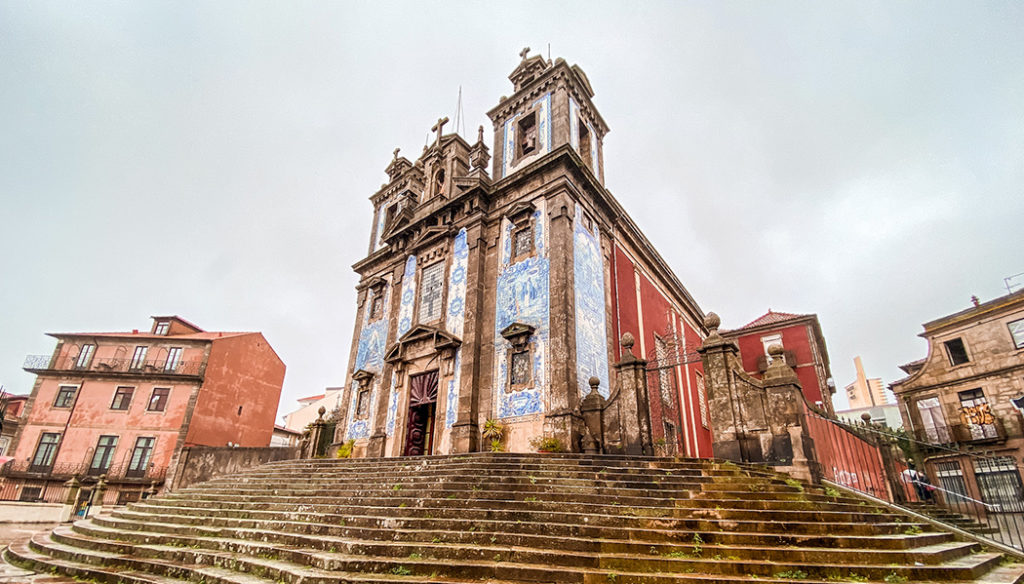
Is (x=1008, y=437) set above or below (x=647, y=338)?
below

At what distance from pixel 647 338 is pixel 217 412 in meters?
24.2

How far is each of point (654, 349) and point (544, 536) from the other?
1386 centimetres

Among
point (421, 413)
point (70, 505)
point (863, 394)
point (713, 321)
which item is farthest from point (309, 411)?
point (863, 394)

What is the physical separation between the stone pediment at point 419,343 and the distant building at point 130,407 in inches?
623

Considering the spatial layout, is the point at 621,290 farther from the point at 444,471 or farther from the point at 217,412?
the point at 217,412

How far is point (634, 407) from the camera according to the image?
10.3 metres

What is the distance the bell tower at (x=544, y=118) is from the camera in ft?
53.6

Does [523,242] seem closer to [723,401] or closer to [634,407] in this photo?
[634,407]

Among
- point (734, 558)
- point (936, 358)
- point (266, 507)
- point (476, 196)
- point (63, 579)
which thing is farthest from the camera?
point (936, 358)

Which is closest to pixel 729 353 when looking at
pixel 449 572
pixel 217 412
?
pixel 449 572

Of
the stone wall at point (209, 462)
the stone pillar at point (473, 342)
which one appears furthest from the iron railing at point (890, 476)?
the stone wall at point (209, 462)

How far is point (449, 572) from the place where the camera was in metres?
5.09

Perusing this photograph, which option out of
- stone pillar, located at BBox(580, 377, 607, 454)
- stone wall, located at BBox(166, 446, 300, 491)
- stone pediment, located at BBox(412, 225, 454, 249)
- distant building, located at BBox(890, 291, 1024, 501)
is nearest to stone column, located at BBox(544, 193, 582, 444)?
stone pillar, located at BBox(580, 377, 607, 454)

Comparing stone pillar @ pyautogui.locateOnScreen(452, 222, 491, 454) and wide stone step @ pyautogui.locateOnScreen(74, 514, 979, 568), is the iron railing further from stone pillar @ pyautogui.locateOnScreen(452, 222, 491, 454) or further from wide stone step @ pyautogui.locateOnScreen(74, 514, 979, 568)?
stone pillar @ pyautogui.locateOnScreen(452, 222, 491, 454)
